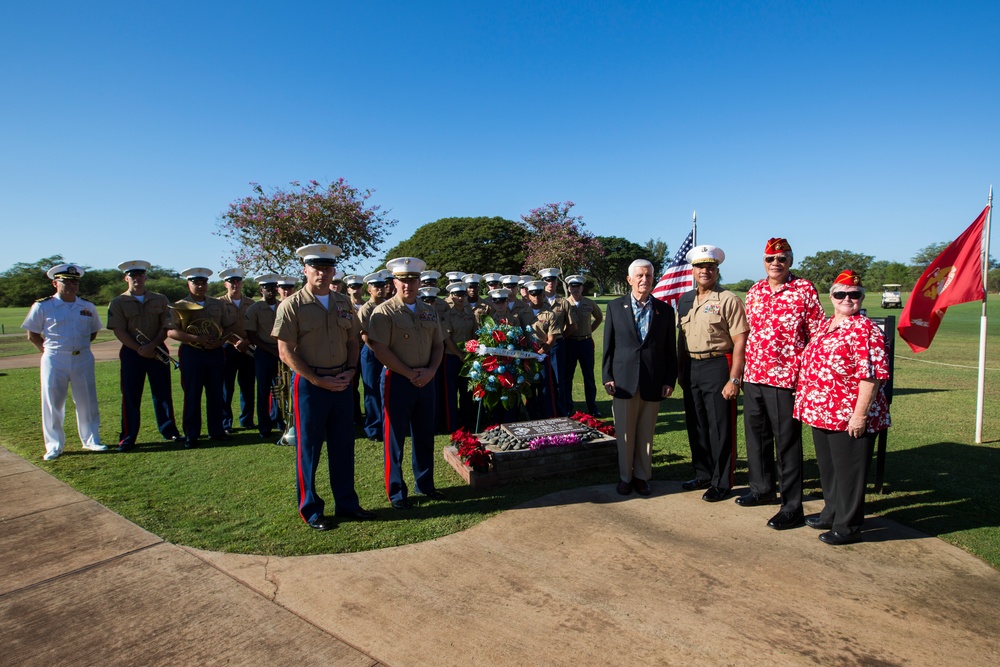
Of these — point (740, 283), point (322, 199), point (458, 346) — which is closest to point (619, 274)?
point (740, 283)

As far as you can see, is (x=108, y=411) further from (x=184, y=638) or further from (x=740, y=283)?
(x=740, y=283)

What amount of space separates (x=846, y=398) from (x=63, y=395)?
25.1 ft

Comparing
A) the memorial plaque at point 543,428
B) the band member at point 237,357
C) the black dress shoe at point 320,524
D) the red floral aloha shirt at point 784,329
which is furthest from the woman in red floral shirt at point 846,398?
the band member at point 237,357

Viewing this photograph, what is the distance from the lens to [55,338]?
6.45 meters

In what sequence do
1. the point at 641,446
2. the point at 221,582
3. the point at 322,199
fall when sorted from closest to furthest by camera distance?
the point at 221,582 < the point at 641,446 < the point at 322,199

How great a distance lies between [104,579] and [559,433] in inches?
147

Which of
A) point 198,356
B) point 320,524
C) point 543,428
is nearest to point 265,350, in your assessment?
point 198,356

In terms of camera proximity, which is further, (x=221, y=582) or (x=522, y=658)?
(x=221, y=582)

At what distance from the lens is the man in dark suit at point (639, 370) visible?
202 inches

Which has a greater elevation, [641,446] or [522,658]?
[641,446]

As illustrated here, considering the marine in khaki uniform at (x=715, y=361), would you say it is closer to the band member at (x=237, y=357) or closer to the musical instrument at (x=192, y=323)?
the musical instrument at (x=192, y=323)

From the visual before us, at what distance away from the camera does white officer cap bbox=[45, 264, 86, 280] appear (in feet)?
21.0

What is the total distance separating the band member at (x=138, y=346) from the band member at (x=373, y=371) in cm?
234

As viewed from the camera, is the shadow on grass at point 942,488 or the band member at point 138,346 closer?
the shadow on grass at point 942,488
